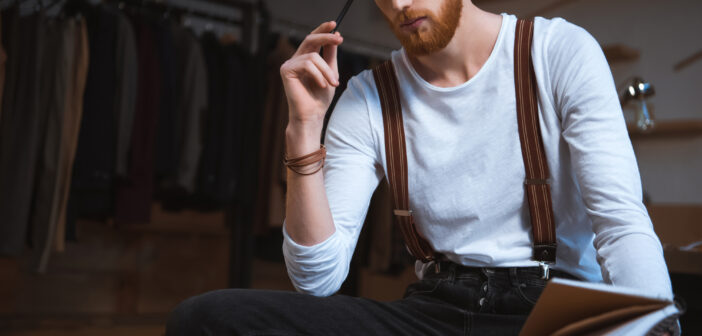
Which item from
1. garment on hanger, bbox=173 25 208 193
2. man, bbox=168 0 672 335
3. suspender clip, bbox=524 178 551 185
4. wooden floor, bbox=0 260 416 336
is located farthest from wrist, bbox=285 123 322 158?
wooden floor, bbox=0 260 416 336

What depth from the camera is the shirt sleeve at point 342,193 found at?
962mm

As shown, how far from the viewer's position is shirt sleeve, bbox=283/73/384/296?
37.9 inches

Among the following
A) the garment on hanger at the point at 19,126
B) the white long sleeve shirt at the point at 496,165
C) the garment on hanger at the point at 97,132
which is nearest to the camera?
the white long sleeve shirt at the point at 496,165

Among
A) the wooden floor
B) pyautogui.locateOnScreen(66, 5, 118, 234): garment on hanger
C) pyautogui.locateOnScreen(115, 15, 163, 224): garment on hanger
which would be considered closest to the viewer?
pyautogui.locateOnScreen(66, 5, 118, 234): garment on hanger

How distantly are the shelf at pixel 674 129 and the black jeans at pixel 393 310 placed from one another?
260 cm

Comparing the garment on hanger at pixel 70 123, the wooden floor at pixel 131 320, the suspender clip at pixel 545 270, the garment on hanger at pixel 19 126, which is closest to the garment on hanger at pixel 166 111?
the garment on hanger at pixel 70 123

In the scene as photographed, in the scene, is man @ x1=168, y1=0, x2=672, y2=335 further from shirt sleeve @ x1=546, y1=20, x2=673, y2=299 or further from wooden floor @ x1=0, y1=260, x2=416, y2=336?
wooden floor @ x1=0, y1=260, x2=416, y2=336

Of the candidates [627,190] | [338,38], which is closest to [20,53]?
[338,38]

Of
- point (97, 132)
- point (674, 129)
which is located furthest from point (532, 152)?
point (674, 129)

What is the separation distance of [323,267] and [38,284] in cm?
287

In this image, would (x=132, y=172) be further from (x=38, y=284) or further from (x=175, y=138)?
(x=38, y=284)

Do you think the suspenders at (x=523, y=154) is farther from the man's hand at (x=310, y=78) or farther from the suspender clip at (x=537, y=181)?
the man's hand at (x=310, y=78)

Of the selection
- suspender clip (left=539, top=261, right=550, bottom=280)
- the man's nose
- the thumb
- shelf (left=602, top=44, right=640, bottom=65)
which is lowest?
suspender clip (left=539, top=261, right=550, bottom=280)

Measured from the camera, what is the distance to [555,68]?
3.21 ft
